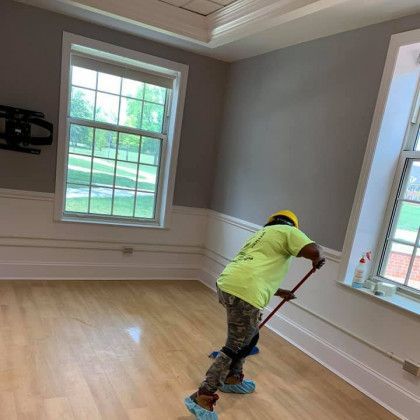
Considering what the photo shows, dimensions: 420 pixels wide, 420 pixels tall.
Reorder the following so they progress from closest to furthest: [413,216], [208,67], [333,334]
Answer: [413,216] < [333,334] < [208,67]

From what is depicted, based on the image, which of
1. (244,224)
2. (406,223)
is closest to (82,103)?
(244,224)

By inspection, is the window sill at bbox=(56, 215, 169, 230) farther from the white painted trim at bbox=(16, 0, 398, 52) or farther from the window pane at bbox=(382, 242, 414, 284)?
the window pane at bbox=(382, 242, 414, 284)

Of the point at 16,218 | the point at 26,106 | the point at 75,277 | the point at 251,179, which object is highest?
the point at 26,106

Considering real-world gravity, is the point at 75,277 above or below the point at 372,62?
below

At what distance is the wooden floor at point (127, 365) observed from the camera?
2119 millimetres

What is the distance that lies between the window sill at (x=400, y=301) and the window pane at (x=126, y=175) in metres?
2.56

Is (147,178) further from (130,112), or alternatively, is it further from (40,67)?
(40,67)

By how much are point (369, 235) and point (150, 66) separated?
2.76 meters

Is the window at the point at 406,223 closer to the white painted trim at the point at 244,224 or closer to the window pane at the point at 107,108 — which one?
the white painted trim at the point at 244,224

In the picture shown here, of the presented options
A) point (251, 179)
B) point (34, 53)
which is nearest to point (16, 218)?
point (34, 53)

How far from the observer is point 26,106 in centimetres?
356

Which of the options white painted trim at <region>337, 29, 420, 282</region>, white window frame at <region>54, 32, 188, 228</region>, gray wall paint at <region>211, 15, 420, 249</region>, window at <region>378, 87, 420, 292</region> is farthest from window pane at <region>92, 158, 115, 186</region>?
window at <region>378, 87, 420, 292</region>

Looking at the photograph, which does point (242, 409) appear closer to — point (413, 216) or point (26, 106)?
point (413, 216)

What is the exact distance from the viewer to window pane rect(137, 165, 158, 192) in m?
4.29
